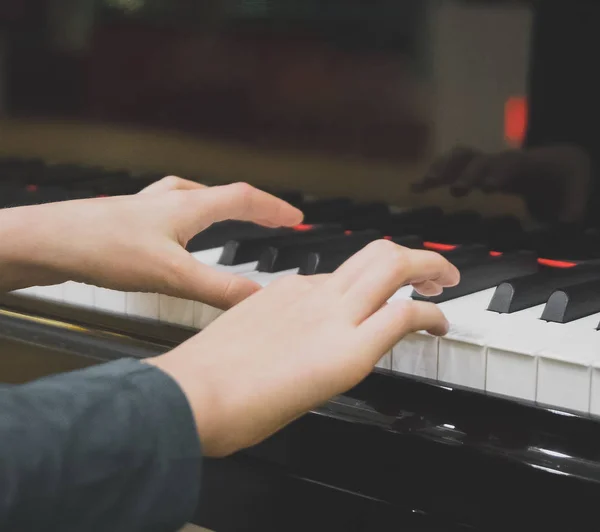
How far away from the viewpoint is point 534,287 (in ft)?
3.11

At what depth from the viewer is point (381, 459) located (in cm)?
86

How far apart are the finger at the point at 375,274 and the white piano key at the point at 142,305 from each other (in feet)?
1.03

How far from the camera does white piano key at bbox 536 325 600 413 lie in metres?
0.74

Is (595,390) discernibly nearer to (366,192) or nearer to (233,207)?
(233,207)

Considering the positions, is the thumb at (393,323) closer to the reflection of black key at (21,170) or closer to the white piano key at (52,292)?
the white piano key at (52,292)

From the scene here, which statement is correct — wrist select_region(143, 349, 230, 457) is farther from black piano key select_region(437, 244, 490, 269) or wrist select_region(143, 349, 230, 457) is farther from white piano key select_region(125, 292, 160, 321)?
black piano key select_region(437, 244, 490, 269)

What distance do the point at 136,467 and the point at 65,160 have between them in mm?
1055

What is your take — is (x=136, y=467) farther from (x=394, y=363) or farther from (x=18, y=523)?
(x=394, y=363)

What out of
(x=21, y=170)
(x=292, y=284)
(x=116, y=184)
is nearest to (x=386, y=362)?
(x=292, y=284)

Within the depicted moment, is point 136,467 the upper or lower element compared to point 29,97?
lower

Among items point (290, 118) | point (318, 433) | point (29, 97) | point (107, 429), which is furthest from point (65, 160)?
point (107, 429)

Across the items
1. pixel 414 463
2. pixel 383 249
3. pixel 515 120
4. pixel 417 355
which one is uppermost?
pixel 515 120

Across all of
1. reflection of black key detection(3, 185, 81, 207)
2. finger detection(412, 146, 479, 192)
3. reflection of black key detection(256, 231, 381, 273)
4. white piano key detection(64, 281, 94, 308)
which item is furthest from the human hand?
reflection of black key detection(3, 185, 81, 207)

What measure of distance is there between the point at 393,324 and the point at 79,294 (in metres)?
0.52
